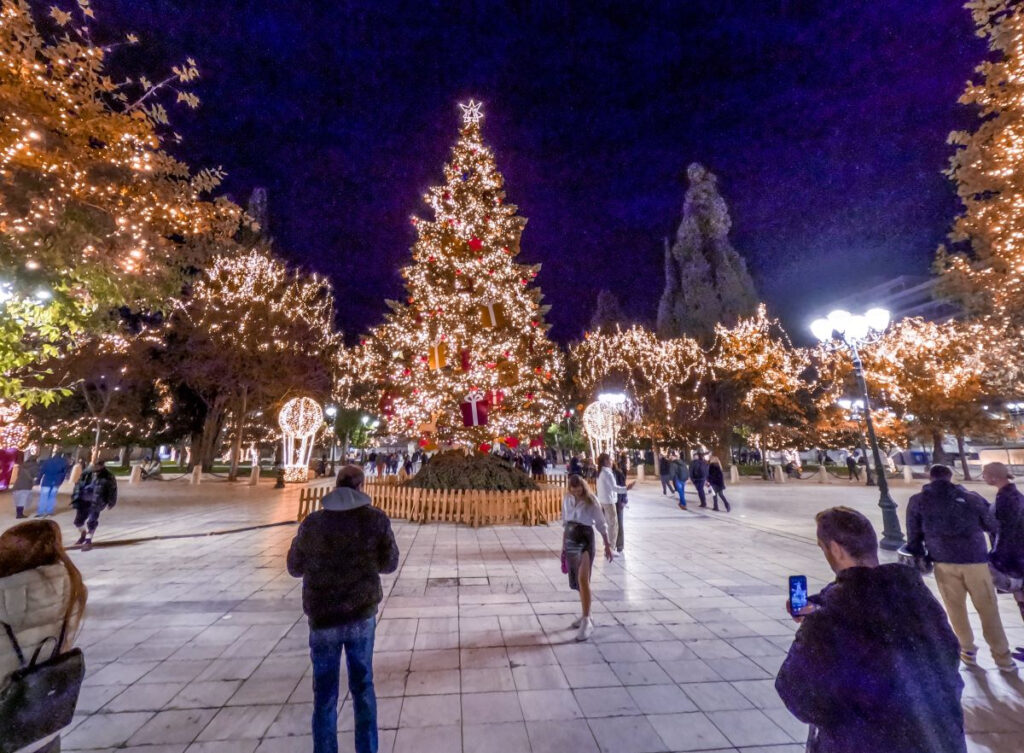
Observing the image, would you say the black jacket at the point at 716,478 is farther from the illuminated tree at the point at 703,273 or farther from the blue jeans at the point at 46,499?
the illuminated tree at the point at 703,273

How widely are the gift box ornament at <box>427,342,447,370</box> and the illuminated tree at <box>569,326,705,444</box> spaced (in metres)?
23.1

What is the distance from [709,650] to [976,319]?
16300mm

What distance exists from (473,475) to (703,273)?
40688 millimetres

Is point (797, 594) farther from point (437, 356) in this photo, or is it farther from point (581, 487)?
point (437, 356)

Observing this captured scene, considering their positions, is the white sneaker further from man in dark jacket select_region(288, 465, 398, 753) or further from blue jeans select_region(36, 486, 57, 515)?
blue jeans select_region(36, 486, 57, 515)

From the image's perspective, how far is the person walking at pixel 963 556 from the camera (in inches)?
165

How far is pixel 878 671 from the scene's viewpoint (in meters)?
1.60

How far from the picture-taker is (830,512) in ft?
6.65

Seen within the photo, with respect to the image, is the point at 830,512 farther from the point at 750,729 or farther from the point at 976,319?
the point at 976,319

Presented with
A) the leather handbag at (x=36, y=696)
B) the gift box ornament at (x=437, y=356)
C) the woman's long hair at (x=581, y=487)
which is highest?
the gift box ornament at (x=437, y=356)

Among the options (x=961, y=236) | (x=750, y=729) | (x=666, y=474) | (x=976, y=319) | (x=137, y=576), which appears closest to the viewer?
(x=750, y=729)

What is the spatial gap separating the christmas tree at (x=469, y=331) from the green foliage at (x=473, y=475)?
687 millimetres

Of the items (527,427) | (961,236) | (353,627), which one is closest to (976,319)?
(961,236)

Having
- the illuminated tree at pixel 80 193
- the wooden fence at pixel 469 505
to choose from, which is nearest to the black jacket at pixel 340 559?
the illuminated tree at pixel 80 193
